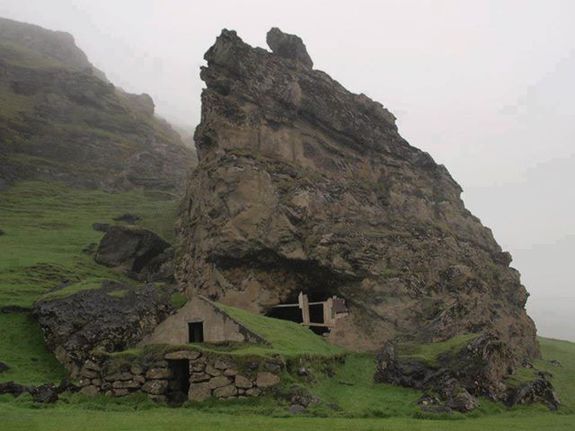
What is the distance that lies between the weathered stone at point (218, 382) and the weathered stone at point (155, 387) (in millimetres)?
2498

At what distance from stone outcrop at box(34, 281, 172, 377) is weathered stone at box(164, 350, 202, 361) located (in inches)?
302

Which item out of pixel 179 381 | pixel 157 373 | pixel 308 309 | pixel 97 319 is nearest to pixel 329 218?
pixel 308 309

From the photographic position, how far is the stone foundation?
84.5 ft

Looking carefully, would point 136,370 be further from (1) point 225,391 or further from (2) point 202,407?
(1) point 225,391

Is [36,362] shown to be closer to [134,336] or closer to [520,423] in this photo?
[134,336]

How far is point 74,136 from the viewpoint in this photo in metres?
121

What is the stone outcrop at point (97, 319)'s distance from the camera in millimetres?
35344

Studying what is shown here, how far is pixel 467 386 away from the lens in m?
28.6

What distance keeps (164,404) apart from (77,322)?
1398cm

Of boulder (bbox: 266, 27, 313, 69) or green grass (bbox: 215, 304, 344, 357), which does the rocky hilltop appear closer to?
boulder (bbox: 266, 27, 313, 69)

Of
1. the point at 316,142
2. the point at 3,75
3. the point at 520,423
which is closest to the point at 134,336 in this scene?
the point at 520,423

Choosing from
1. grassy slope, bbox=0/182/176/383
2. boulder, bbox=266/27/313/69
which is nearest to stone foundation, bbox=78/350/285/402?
grassy slope, bbox=0/182/176/383

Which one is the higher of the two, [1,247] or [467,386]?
[1,247]

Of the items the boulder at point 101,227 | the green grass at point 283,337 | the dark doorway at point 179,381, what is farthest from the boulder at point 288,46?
the dark doorway at point 179,381
